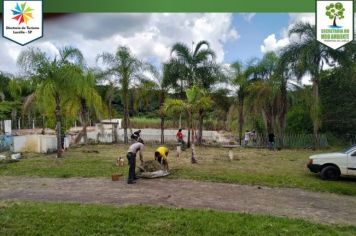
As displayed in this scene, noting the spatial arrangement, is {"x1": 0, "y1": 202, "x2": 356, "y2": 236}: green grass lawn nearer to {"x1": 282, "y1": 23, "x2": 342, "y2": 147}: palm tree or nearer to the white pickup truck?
the white pickup truck

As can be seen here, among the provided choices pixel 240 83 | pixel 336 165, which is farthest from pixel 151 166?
pixel 240 83

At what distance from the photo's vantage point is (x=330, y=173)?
1180 cm

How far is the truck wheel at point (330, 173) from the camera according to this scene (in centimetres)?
1176

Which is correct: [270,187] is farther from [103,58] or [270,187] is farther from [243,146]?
[103,58]

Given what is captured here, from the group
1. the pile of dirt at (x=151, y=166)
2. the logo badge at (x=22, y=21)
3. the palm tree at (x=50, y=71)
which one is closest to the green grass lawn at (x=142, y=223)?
the logo badge at (x=22, y=21)

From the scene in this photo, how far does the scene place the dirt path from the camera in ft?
25.3

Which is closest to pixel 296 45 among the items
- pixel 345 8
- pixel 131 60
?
pixel 131 60

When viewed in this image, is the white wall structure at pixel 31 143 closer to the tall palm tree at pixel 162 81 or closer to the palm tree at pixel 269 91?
the tall palm tree at pixel 162 81

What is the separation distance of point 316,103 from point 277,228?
16512 mm

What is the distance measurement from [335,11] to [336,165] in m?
7.74

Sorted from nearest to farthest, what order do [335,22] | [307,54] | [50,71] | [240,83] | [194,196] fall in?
[335,22], [194,196], [50,71], [307,54], [240,83]

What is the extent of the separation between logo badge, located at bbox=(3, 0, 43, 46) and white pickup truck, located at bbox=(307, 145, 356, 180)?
9.71 metres

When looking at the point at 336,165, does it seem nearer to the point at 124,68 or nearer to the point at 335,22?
the point at 335,22

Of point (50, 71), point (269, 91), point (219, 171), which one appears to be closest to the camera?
point (219, 171)
